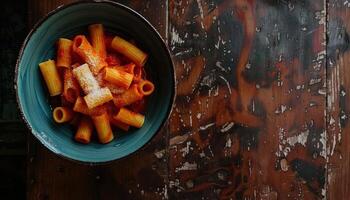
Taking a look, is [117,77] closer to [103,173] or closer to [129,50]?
[129,50]

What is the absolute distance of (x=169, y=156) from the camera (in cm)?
127

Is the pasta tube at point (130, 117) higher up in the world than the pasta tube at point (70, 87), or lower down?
lower down

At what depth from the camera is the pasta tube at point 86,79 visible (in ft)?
3.51

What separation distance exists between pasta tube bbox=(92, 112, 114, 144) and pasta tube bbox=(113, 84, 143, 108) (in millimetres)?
35

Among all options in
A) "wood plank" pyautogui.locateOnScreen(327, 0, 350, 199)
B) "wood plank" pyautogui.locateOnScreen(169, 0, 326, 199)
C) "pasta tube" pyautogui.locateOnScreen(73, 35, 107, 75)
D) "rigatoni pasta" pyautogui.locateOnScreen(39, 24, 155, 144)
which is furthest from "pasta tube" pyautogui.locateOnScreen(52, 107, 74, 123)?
"wood plank" pyautogui.locateOnScreen(327, 0, 350, 199)

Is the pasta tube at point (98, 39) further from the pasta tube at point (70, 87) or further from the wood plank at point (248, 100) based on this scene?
the wood plank at point (248, 100)

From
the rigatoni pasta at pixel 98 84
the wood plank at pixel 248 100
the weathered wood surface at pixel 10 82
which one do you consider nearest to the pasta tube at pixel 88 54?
the rigatoni pasta at pixel 98 84

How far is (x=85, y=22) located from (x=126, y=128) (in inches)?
9.7

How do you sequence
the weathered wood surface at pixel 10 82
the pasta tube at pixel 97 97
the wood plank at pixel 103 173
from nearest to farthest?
1. the pasta tube at pixel 97 97
2. the wood plank at pixel 103 173
3. the weathered wood surface at pixel 10 82

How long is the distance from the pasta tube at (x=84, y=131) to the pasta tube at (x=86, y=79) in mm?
A: 78

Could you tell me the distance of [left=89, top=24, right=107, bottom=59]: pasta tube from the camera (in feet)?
3.69

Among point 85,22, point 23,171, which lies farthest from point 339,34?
point 23,171

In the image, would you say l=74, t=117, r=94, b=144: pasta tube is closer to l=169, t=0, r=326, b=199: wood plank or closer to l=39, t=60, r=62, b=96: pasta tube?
l=39, t=60, r=62, b=96: pasta tube

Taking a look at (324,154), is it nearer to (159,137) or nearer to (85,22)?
(159,137)
